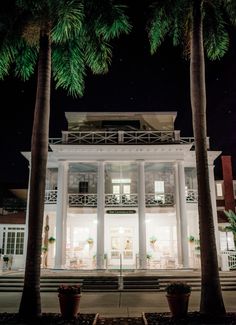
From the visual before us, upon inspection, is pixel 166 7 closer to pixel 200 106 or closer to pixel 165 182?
pixel 200 106

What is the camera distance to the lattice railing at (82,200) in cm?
2372

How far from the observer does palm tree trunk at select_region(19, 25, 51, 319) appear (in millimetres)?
9484

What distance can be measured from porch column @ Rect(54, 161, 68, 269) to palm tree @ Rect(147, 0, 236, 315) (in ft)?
37.2

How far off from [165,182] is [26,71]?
15.0 meters

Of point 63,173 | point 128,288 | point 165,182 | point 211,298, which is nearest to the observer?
point 211,298

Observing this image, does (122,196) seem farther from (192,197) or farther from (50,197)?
(50,197)

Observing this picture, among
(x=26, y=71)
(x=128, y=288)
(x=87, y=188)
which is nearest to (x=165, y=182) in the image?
(x=87, y=188)

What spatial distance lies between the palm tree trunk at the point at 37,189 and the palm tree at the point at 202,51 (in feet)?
13.8

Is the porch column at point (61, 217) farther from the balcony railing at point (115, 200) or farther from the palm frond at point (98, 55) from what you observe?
the palm frond at point (98, 55)

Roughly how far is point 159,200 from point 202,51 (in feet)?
45.9

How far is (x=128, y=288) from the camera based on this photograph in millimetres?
16125

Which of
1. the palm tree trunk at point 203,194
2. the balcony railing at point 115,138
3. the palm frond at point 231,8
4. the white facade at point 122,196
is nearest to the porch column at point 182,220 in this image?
the white facade at point 122,196

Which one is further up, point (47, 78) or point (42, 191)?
point (47, 78)

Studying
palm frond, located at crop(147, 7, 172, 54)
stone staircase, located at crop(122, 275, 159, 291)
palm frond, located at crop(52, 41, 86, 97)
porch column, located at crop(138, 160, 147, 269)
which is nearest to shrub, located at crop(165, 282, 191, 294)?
stone staircase, located at crop(122, 275, 159, 291)
